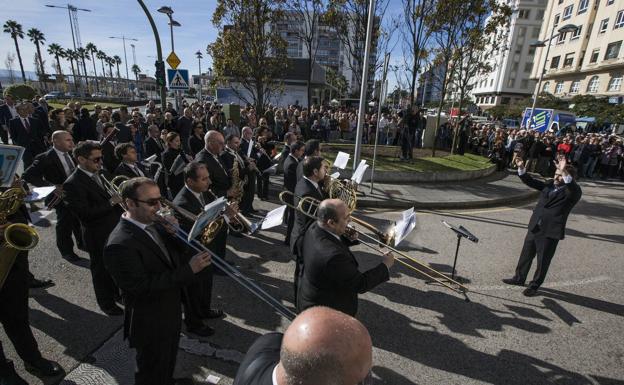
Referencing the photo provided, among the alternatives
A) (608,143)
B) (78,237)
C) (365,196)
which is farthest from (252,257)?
(608,143)

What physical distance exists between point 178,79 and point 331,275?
1150 centimetres

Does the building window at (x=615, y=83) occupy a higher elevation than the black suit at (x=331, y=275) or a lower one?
higher

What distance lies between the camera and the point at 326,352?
3.88 ft

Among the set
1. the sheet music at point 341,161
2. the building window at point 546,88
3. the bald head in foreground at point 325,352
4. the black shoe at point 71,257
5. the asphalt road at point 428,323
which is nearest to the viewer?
the bald head in foreground at point 325,352

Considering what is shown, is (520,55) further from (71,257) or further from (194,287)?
(71,257)

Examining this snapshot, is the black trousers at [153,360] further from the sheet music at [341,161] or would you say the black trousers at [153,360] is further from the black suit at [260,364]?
the sheet music at [341,161]

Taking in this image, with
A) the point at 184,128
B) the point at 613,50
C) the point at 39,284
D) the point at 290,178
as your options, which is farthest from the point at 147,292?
the point at 613,50

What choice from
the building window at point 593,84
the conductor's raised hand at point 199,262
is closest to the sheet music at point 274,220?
the conductor's raised hand at point 199,262

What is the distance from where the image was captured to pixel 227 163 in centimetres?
674

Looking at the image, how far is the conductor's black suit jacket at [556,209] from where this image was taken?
16.0ft

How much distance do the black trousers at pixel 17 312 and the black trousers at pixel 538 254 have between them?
6.43 meters

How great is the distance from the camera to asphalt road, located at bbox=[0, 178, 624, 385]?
3523mm

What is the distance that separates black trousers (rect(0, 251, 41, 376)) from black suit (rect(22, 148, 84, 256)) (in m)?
2.36

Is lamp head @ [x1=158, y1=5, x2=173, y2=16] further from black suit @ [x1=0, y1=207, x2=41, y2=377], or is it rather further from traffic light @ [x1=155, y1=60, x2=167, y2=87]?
black suit @ [x1=0, y1=207, x2=41, y2=377]
